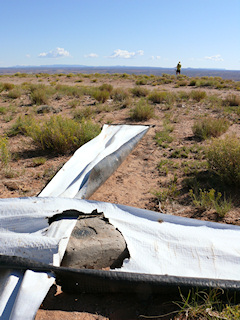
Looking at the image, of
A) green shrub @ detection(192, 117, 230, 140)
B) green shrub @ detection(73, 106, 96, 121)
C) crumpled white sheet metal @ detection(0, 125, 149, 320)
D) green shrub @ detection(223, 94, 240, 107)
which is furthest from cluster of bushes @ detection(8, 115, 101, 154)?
green shrub @ detection(223, 94, 240, 107)

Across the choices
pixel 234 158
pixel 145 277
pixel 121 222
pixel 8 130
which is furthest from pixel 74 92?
pixel 145 277

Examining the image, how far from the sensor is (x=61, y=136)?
5055 mm

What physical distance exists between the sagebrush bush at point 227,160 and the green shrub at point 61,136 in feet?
8.16

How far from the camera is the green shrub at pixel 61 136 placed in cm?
516

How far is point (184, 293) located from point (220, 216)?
59.1 inches

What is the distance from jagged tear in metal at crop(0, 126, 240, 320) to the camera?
194 centimetres

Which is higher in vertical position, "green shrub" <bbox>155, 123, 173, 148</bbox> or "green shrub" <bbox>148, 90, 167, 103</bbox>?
"green shrub" <bbox>148, 90, 167, 103</bbox>

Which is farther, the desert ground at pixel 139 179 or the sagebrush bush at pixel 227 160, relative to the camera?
the sagebrush bush at pixel 227 160

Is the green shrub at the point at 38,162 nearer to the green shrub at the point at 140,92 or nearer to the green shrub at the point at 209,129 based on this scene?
the green shrub at the point at 209,129

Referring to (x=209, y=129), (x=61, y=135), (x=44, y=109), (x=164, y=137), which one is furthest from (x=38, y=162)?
(x=44, y=109)

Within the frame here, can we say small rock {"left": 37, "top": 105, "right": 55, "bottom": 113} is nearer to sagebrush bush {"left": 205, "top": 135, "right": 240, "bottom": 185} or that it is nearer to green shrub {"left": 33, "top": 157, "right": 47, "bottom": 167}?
green shrub {"left": 33, "top": 157, "right": 47, "bottom": 167}

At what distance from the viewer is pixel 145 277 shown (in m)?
1.95

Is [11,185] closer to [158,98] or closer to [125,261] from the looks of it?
[125,261]

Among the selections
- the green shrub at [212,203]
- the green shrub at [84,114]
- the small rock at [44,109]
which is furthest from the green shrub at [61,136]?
the small rock at [44,109]
